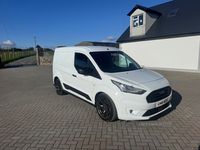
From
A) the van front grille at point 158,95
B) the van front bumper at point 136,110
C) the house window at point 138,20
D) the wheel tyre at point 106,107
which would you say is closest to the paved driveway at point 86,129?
the wheel tyre at point 106,107

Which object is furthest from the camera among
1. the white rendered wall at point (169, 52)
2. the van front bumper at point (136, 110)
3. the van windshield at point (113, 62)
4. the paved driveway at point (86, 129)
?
the white rendered wall at point (169, 52)

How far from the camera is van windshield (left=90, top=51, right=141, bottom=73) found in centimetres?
427

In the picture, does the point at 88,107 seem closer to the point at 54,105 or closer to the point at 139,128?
the point at 54,105

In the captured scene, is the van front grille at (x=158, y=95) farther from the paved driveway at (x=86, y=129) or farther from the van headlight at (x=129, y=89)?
the paved driveway at (x=86, y=129)

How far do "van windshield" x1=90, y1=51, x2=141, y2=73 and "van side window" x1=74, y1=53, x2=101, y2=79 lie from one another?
0.20 m

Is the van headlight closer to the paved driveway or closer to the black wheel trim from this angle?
the black wheel trim

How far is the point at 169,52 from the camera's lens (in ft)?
43.2

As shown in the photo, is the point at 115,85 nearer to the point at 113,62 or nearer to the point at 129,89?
the point at 129,89

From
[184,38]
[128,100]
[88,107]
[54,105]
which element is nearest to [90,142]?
[128,100]

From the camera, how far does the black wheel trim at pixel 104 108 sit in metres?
3.80

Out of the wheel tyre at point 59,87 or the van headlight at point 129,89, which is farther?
the wheel tyre at point 59,87

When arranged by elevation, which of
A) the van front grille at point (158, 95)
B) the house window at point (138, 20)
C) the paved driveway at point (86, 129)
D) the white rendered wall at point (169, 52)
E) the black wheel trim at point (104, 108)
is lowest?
the paved driveway at point (86, 129)

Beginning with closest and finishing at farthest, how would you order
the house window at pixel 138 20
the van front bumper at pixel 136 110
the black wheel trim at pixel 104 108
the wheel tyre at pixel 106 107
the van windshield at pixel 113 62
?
the van front bumper at pixel 136 110
the wheel tyre at pixel 106 107
the black wheel trim at pixel 104 108
the van windshield at pixel 113 62
the house window at pixel 138 20

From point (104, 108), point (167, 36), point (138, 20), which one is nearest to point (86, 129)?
point (104, 108)
